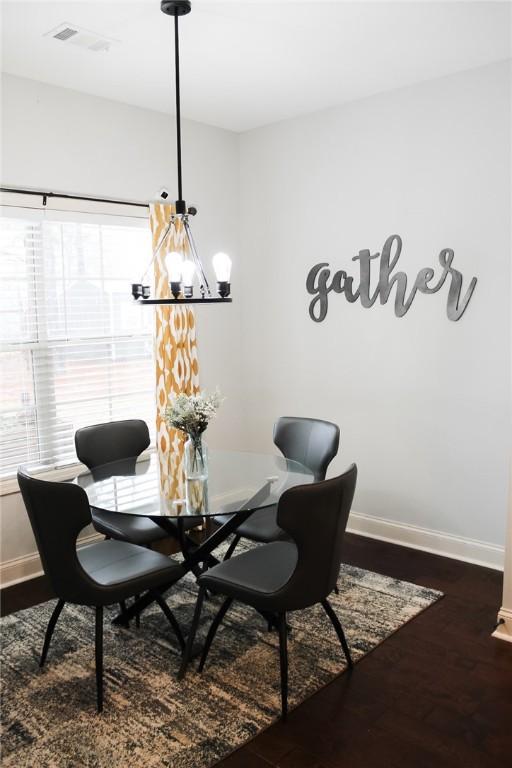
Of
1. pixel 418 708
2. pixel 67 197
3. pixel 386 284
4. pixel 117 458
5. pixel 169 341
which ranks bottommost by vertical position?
pixel 418 708

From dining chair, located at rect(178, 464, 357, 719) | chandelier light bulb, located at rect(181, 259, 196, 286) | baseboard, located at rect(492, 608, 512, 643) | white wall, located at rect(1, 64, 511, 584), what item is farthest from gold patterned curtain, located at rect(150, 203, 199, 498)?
baseboard, located at rect(492, 608, 512, 643)

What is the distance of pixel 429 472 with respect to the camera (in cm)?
416

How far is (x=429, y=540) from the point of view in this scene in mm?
4188

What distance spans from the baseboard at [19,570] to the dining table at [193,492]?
0.83m

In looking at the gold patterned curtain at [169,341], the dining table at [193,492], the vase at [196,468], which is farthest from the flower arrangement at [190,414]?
the gold patterned curtain at [169,341]

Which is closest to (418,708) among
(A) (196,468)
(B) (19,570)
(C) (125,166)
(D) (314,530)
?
(D) (314,530)

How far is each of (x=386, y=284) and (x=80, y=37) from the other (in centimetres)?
226

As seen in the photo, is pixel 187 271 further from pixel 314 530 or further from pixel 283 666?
pixel 283 666

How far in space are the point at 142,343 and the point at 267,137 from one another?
180 cm

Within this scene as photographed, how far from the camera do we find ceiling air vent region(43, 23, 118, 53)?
3.05 metres

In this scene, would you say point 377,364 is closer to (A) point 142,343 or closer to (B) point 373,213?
(B) point 373,213

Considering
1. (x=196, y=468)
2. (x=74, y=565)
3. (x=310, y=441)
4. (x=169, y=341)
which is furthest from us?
(x=169, y=341)

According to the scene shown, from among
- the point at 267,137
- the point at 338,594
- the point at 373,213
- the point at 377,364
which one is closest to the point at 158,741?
the point at 338,594

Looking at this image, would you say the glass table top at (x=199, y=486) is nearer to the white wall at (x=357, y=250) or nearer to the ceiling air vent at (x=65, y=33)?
the white wall at (x=357, y=250)
